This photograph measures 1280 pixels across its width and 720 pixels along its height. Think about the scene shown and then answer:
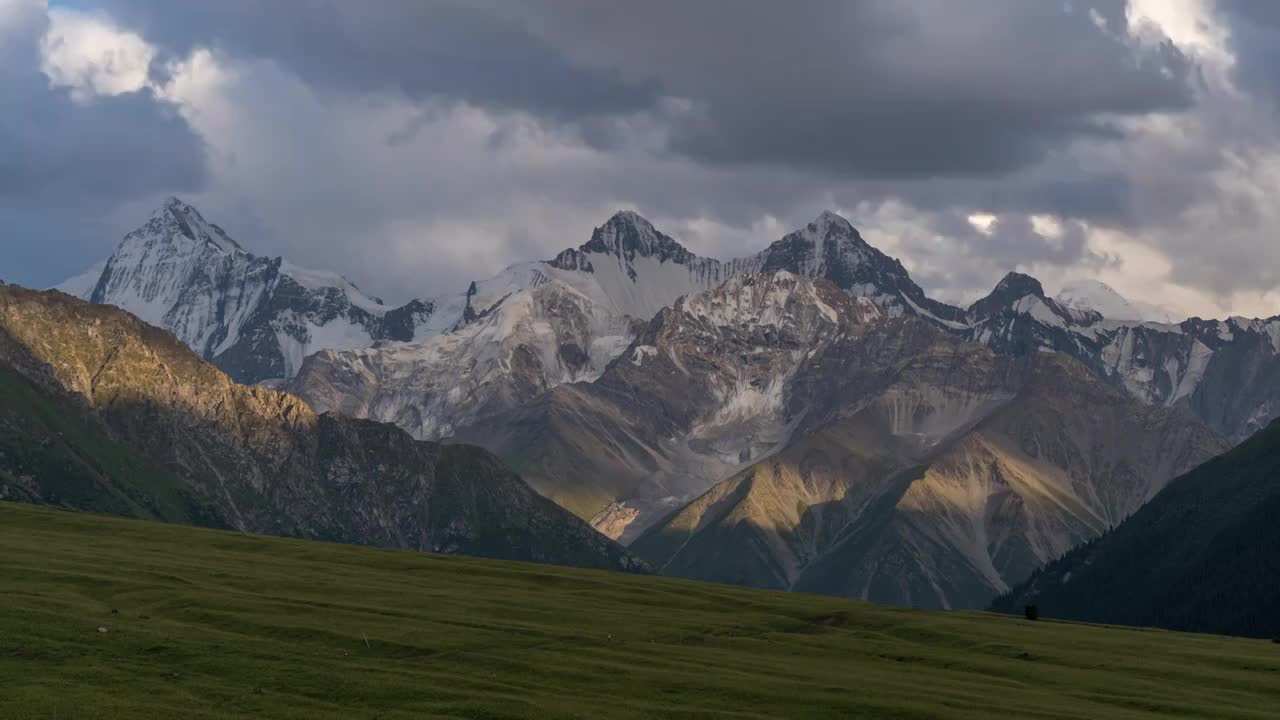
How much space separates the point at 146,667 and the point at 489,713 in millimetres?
21559

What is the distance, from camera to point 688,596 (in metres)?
179

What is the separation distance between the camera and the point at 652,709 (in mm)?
103562

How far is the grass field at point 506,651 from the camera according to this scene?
333ft

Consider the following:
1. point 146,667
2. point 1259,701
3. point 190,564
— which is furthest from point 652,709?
point 190,564

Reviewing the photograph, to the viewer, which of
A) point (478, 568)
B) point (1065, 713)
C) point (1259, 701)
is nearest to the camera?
point (1065, 713)

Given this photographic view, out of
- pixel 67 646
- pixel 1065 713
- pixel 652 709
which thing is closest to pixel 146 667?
pixel 67 646

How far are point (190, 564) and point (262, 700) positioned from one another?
67843 mm

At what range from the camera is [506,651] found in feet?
403

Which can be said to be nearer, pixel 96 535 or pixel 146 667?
pixel 146 667

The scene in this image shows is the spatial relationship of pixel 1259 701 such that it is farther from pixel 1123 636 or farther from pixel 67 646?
pixel 67 646

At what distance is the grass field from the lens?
333ft

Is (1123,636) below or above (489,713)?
above

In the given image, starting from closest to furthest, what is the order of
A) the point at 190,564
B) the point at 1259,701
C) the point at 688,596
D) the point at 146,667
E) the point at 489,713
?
the point at 489,713 < the point at 146,667 < the point at 1259,701 < the point at 190,564 < the point at 688,596

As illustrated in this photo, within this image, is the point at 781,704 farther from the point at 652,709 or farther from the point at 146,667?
the point at 146,667
